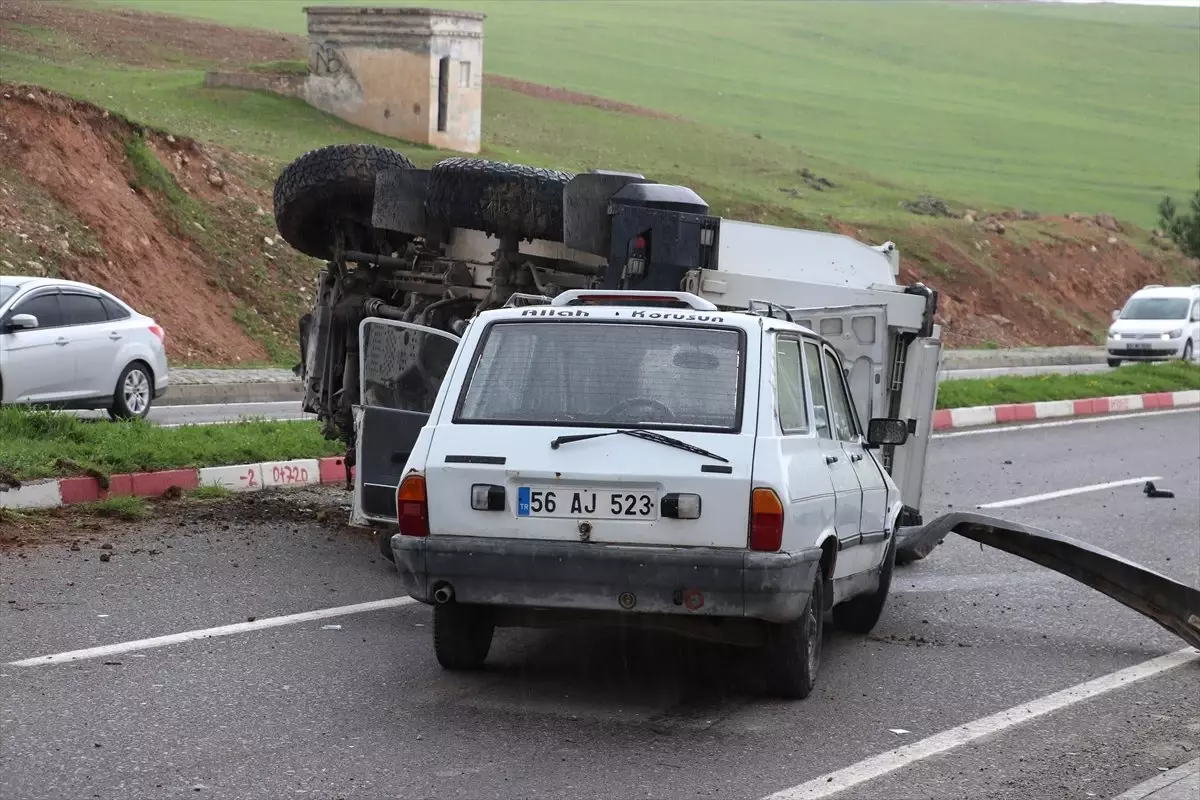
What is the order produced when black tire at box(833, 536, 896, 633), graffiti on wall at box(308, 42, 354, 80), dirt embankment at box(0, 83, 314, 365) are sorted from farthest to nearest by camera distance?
graffiti on wall at box(308, 42, 354, 80), dirt embankment at box(0, 83, 314, 365), black tire at box(833, 536, 896, 633)

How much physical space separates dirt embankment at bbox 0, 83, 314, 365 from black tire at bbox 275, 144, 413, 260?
49.0 ft

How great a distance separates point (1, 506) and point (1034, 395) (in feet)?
56.6

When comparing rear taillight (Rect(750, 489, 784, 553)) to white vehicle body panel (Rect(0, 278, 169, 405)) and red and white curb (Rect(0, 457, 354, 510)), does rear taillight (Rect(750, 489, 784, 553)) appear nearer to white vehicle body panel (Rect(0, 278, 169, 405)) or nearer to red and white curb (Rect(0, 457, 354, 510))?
red and white curb (Rect(0, 457, 354, 510))

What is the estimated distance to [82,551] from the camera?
32.1 ft

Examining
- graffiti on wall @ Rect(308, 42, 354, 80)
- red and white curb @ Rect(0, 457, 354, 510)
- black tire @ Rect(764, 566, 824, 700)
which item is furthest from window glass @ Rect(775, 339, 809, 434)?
graffiti on wall @ Rect(308, 42, 354, 80)

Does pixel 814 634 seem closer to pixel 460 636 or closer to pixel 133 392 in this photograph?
pixel 460 636

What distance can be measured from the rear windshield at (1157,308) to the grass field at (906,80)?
Result: 21.5 m

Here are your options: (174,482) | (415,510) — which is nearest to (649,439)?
(415,510)

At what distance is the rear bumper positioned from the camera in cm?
662

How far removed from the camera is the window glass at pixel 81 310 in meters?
17.0

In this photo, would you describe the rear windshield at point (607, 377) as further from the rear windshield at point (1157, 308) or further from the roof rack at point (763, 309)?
the rear windshield at point (1157, 308)

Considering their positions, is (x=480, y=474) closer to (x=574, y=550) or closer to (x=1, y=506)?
(x=574, y=550)

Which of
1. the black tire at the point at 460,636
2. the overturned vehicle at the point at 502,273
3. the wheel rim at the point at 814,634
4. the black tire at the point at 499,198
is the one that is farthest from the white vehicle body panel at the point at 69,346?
the wheel rim at the point at 814,634

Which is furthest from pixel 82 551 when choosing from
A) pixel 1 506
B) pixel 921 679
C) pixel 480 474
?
pixel 921 679
